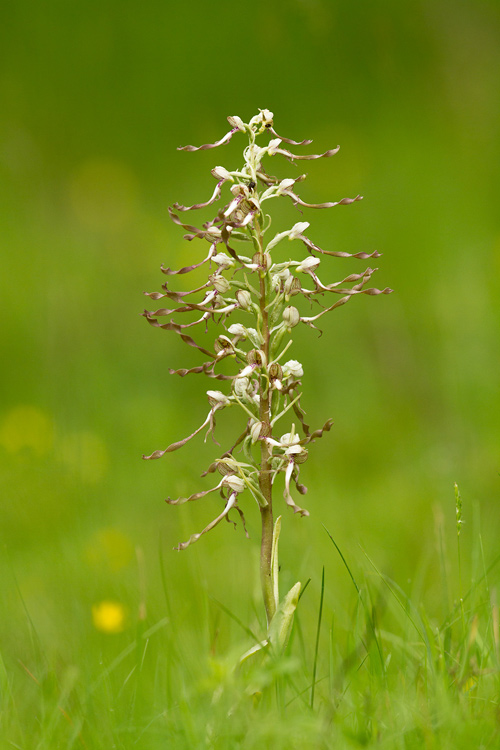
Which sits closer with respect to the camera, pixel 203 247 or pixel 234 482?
pixel 234 482

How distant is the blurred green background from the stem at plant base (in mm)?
1802

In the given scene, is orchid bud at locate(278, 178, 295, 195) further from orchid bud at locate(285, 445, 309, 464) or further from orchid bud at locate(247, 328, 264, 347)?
orchid bud at locate(285, 445, 309, 464)

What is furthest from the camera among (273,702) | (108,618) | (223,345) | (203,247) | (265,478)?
(203,247)

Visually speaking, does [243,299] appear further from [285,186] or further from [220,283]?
[285,186]

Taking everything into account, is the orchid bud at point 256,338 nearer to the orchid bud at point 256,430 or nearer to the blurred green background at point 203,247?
the orchid bud at point 256,430

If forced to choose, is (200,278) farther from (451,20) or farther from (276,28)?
(451,20)

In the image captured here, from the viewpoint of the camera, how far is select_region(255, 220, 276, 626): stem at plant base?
1621mm

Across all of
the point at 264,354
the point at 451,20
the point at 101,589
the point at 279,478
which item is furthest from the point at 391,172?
the point at 264,354

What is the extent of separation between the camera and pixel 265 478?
168 centimetres

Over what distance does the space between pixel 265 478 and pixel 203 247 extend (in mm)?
3675

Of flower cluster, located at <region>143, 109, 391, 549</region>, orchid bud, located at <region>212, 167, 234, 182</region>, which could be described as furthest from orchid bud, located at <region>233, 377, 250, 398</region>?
orchid bud, located at <region>212, 167, 234, 182</region>

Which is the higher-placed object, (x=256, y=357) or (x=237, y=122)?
(x=237, y=122)

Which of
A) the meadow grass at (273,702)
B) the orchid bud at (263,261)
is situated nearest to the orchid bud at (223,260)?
the orchid bud at (263,261)

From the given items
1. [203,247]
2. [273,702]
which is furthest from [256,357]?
[203,247]
